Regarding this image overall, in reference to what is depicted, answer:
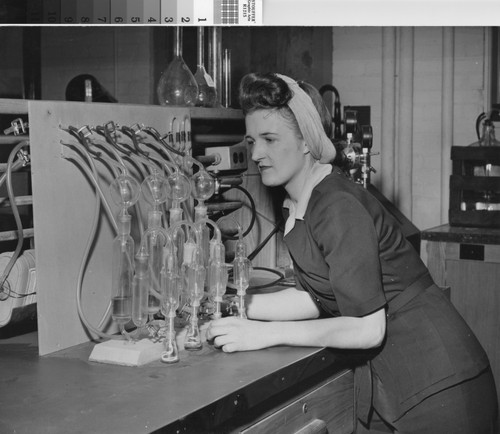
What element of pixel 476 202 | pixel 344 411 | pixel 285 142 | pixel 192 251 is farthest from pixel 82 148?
pixel 476 202

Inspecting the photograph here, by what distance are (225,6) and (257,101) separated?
0.83 feet

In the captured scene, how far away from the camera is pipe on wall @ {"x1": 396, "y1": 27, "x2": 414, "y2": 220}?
3.56 metres

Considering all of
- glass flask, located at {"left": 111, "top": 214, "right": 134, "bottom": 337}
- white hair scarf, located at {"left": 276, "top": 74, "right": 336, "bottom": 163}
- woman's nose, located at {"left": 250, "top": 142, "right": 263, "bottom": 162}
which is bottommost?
glass flask, located at {"left": 111, "top": 214, "right": 134, "bottom": 337}

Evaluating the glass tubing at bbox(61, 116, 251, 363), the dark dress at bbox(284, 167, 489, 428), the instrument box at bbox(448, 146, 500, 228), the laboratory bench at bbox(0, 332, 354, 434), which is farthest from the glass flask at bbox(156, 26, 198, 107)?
the instrument box at bbox(448, 146, 500, 228)

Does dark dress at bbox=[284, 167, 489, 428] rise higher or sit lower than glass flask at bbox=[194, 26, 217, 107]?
lower

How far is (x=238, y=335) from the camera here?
4.83 ft

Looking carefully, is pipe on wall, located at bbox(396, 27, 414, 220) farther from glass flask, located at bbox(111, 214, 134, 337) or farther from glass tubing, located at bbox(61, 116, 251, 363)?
glass flask, located at bbox(111, 214, 134, 337)

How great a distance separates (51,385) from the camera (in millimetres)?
1276

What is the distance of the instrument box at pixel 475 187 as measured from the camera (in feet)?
10.6

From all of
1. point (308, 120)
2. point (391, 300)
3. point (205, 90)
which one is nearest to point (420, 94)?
point (205, 90)

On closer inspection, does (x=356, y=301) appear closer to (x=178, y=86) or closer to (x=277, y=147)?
(x=277, y=147)

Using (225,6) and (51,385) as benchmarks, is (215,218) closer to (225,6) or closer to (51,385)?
(225,6)

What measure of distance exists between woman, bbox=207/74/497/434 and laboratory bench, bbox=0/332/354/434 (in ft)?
0.19

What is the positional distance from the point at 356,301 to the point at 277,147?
0.40 meters
